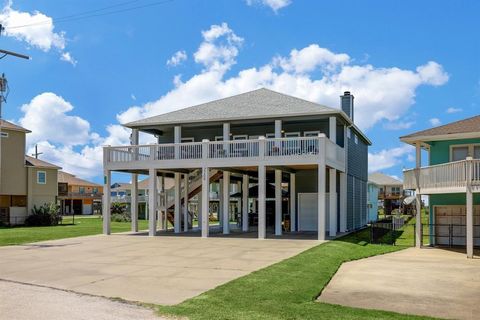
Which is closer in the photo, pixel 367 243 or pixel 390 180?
pixel 367 243

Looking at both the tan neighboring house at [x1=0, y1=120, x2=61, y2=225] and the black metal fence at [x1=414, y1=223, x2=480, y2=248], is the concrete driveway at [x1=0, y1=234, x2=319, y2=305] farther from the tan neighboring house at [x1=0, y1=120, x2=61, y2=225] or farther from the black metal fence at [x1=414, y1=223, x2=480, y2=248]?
the tan neighboring house at [x1=0, y1=120, x2=61, y2=225]

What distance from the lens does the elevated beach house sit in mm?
23312

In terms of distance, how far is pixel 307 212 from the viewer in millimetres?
28281

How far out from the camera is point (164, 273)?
12781 millimetres

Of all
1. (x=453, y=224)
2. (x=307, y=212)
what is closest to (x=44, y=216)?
(x=307, y=212)

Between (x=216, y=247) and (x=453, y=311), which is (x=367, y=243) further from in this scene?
(x=453, y=311)

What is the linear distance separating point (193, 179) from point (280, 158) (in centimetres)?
880

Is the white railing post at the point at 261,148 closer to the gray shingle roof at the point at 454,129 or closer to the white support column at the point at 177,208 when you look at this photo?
the gray shingle roof at the point at 454,129

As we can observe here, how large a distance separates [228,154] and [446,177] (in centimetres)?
983

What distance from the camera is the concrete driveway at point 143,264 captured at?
10.8 meters

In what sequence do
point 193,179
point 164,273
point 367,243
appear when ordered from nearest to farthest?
point 164,273
point 367,243
point 193,179

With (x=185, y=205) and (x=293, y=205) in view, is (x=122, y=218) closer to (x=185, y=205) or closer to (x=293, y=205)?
(x=185, y=205)

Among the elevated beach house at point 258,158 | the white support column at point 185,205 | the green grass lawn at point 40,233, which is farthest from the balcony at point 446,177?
the green grass lawn at point 40,233

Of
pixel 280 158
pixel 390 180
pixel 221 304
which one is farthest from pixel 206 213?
pixel 390 180
